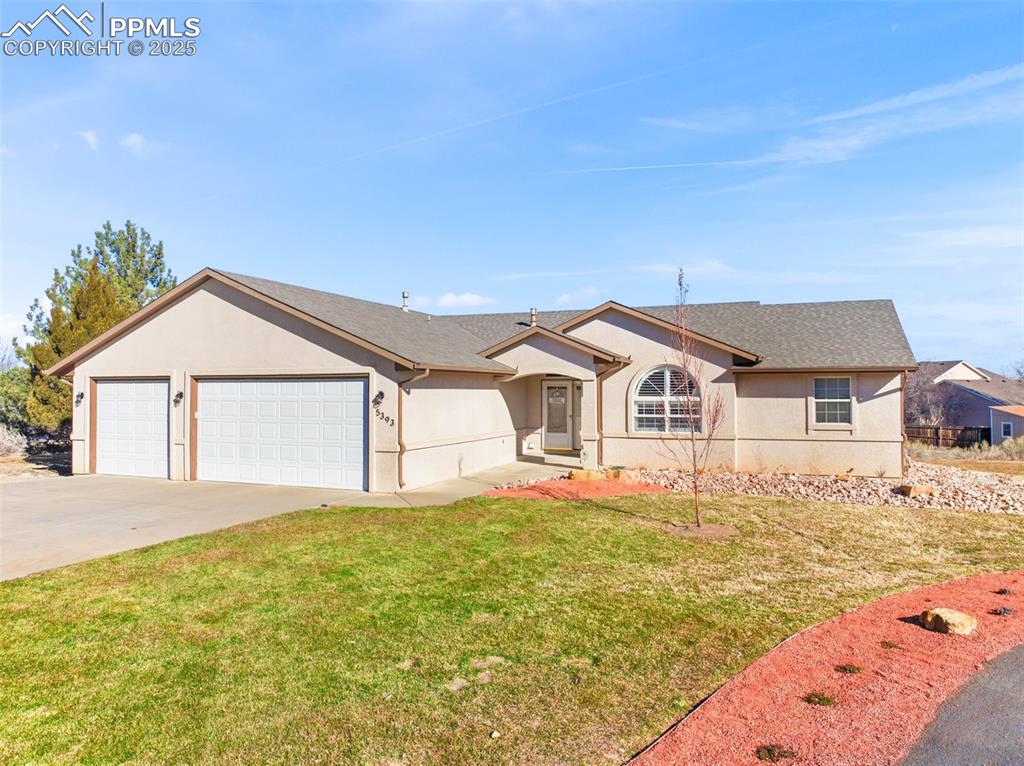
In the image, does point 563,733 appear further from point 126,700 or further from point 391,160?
point 391,160

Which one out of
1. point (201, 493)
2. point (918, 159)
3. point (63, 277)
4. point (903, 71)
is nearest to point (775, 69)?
point (903, 71)

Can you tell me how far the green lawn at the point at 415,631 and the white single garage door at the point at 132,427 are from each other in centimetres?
773

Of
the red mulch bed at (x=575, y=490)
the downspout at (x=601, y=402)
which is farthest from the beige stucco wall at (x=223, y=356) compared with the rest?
the downspout at (x=601, y=402)

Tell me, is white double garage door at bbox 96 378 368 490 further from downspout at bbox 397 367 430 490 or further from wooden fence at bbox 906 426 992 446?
wooden fence at bbox 906 426 992 446

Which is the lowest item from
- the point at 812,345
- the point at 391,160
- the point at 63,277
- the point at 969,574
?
the point at 969,574

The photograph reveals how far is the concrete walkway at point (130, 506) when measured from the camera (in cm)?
935

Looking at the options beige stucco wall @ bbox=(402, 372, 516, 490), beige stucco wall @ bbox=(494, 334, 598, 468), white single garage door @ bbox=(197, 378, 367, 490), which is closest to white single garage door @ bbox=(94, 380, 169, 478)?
white single garage door @ bbox=(197, 378, 367, 490)

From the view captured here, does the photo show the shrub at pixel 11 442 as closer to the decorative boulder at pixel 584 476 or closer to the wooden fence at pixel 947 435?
the decorative boulder at pixel 584 476

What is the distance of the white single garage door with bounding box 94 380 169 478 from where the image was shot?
645 inches

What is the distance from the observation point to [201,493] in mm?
13969

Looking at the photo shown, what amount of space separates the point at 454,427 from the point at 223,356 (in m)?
6.16

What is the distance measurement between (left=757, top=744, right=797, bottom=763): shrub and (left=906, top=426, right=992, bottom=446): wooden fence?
1193 inches

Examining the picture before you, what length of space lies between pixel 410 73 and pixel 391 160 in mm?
5550

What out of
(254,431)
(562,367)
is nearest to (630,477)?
(562,367)
